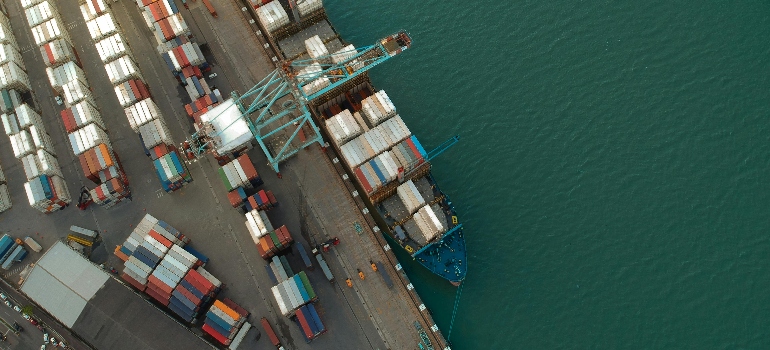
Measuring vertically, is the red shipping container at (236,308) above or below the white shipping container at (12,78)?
below

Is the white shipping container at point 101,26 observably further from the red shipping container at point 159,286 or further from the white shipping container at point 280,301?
the white shipping container at point 280,301

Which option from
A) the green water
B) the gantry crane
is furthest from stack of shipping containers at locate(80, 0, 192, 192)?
the green water

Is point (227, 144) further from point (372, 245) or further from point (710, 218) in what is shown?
point (710, 218)

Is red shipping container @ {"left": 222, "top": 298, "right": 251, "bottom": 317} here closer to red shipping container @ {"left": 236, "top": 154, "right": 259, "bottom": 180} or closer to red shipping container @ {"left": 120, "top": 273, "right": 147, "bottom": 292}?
red shipping container @ {"left": 120, "top": 273, "right": 147, "bottom": 292}

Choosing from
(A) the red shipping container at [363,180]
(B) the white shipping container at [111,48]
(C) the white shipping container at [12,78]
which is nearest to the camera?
(A) the red shipping container at [363,180]

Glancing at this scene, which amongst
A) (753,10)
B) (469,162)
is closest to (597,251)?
(469,162)

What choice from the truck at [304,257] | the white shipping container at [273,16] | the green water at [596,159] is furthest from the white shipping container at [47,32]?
the truck at [304,257]
